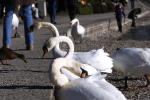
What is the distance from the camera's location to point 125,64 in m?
10.9

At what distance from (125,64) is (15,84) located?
2.04m

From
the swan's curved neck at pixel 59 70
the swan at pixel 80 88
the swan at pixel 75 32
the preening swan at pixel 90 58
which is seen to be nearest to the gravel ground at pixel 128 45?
the swan at pixel 75 32

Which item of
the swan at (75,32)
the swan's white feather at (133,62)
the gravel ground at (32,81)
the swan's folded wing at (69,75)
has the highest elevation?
the swan at (75,32)

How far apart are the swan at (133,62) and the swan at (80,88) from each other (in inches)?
151

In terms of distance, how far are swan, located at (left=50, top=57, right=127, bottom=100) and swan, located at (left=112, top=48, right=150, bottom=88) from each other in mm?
3830

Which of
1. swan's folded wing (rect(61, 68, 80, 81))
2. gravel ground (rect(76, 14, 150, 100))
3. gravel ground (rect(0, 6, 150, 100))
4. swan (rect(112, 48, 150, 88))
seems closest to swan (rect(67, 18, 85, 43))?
gravel ground (rect(76, 14, 150, 100))

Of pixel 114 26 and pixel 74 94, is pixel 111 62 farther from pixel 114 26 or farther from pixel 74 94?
pixel 114 26

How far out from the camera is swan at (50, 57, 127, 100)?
6484 millimetres

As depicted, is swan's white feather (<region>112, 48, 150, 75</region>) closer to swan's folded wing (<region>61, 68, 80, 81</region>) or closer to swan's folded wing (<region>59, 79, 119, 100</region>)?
swan's folded wing (<region>61, 68, 80, 81</region>)

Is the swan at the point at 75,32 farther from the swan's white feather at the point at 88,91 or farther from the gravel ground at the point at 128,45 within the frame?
the swan's white feather at the point at 88,91

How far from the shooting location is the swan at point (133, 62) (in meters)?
10.9

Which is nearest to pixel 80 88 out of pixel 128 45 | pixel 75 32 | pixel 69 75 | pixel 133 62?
pixel 69 75

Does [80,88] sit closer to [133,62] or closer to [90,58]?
[90,58]

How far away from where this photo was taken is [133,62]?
35.7ft
